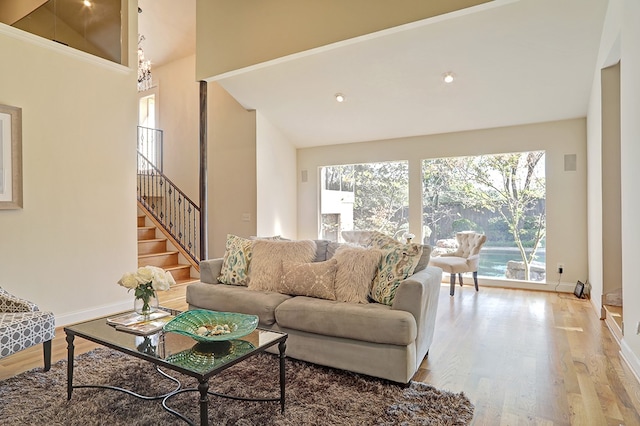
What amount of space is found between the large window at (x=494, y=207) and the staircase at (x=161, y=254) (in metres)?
3.89

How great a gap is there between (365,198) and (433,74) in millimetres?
2635

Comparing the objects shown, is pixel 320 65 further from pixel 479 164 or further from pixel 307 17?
pixel 479 164

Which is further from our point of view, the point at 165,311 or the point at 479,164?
the point at 479,164

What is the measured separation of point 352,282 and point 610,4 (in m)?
3.20

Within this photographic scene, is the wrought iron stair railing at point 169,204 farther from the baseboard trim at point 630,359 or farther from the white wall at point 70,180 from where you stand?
the baseboard trim at point 630,359

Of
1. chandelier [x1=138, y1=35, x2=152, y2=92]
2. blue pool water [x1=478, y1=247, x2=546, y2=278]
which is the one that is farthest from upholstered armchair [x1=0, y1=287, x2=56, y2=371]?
blue pool water [x1=478, y1=247, x2=546, y2=278]

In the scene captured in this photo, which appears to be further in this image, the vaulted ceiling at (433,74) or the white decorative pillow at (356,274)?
the vaulted ceiling at (433,74)

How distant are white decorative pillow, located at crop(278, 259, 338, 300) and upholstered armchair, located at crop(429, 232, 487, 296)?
8.36ft

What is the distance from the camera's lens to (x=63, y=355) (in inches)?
117

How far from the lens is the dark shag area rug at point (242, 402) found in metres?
2.03

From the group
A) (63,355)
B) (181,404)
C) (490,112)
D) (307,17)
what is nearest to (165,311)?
(181,404)

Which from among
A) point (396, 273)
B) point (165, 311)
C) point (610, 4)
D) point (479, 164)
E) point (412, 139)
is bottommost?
point (165, 311)

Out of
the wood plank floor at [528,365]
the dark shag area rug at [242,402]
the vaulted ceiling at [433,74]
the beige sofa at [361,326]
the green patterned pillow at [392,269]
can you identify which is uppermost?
the vaulted ceiling at [433,74]

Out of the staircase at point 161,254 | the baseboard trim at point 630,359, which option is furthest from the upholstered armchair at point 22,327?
the baseboard trim at point 630,359
